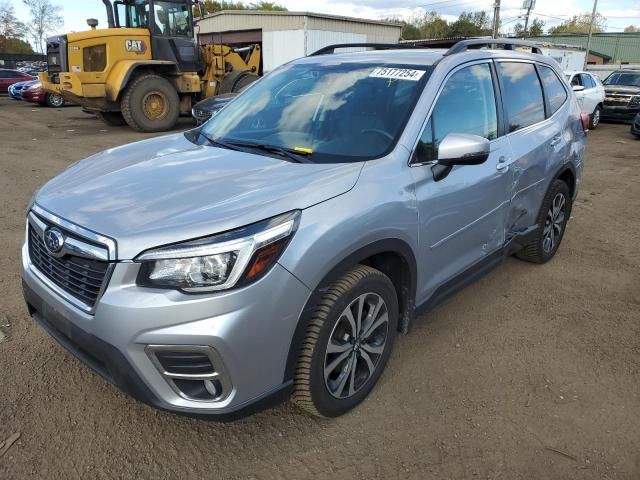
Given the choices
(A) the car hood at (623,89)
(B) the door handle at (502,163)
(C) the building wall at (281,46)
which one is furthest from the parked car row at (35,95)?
(B) the door handle at (502,163)

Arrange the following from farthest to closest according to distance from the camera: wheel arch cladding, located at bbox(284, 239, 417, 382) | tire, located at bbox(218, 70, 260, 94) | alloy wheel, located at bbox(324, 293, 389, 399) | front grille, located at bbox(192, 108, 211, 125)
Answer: tire, located at bbox(218, 70, 260, 94)
front grille, located at bbox(192, 108, 211, 125)
alloy wheel, located at bbox(324, 293, 389, 399)
wheel arch cladding, located at bbox(284, 239, 417, 382)

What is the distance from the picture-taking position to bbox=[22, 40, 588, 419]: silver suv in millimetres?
2004

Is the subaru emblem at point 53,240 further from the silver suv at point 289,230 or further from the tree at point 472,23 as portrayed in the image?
the tree at point 472,23

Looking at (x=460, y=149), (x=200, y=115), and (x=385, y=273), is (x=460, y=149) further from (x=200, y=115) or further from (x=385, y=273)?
(x=200, y=115)

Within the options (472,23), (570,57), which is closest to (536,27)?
(472,23)

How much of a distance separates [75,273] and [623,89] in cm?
1748

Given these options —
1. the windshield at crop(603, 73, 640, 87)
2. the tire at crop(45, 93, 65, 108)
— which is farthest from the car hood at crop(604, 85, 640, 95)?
the tire at crop(45, 93, 65, 108)

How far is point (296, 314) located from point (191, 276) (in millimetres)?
460

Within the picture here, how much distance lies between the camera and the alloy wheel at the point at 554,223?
4.49 meters

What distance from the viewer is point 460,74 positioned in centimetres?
321

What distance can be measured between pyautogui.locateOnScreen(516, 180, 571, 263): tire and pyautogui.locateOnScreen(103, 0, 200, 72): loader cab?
1169 centimetres

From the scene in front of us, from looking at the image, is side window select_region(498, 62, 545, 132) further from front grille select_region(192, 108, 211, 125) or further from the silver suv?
front grille select_region(192, 108, 211, 125)

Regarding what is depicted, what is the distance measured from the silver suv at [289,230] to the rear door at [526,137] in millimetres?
28

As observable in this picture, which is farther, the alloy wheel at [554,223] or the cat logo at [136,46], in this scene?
the cat logo at [136,46]
